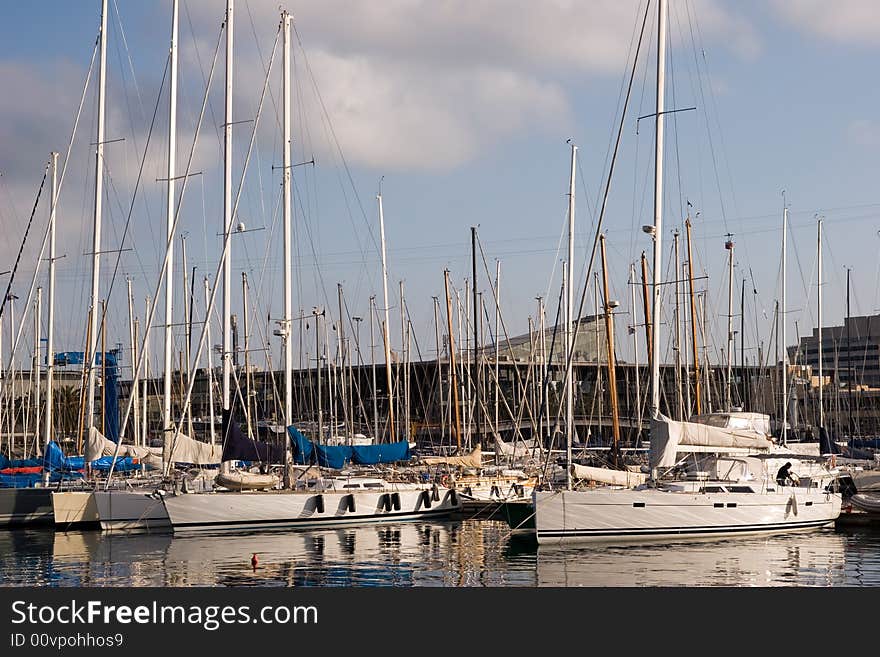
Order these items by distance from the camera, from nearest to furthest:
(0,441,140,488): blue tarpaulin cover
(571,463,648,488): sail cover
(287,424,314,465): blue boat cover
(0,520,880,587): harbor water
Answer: (0,520,880,587): harbor water → (571,463,648,488): sail cover → (287,424,314,465): blue boat cover → (0,441,140,488): blue tarpaulin cover

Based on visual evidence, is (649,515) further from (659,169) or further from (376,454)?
(376,454)

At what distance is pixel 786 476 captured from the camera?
142ft

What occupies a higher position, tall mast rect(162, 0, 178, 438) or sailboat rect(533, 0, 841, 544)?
tall mast rect(162, 0, 178, 438)

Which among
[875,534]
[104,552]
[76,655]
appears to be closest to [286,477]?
[104,552]

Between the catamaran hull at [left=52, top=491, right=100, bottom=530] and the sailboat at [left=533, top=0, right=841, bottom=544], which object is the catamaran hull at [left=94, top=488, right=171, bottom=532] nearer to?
the catamaran hull at [left=52, top=491, right=100, bottom=530]

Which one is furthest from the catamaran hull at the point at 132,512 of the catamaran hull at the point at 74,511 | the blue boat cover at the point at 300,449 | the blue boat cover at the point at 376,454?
the blue boat cover at the point at 376,454

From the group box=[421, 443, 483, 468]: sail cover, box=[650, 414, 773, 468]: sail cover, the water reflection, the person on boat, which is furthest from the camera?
box=[421, 443, 483, 468]: sail cover

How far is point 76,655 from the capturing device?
16.6 m

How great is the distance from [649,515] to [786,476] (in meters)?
8.01

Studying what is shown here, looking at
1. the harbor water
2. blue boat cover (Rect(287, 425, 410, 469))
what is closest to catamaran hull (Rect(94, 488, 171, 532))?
the harbor water

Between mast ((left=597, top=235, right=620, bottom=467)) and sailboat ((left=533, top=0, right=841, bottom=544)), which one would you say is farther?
mast ((left=597, top=235, right=620, bottom=467))

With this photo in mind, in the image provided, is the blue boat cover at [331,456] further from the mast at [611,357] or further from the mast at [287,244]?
the mast at [611,357]

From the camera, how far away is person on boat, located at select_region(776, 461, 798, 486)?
42969mm

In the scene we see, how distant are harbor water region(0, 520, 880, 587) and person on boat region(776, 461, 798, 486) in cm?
212
